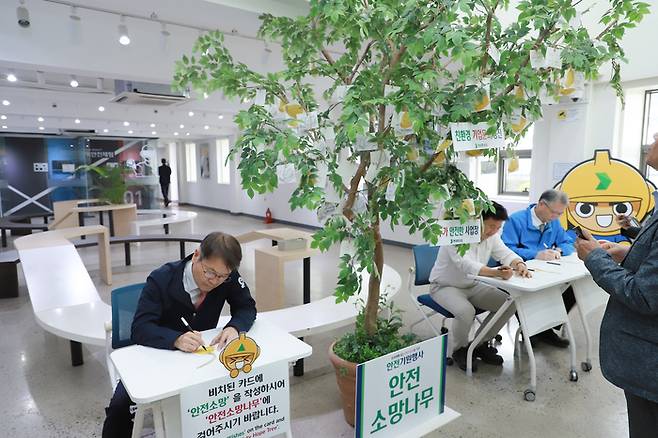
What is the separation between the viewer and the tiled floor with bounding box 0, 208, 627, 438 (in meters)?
2.50

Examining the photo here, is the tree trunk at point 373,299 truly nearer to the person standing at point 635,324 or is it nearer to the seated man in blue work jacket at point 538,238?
the person standing at point 635,324

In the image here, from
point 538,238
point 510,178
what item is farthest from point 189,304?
point 510,178

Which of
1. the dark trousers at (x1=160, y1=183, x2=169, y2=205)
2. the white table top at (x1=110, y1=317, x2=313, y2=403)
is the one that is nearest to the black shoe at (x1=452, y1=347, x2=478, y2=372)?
→ the white table top at (x1=110, y1=317, x2=313, y2=403)

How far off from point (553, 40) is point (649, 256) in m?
0.93

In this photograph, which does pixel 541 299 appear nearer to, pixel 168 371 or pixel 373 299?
pixel 373 299

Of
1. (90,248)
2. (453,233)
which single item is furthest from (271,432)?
(90,248)

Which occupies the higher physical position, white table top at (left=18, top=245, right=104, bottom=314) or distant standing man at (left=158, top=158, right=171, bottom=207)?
distant standing man at (left=158, top=158, right=171, bottom=207)

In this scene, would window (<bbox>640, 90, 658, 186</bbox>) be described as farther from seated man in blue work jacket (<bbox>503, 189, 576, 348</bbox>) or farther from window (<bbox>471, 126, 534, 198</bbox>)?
seated man in blue work jacket (<bbox>503, 189, 576, 348</bbox>)

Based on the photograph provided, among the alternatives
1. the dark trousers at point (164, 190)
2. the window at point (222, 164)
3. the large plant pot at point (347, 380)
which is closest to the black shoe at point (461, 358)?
the large plant pot at point (347, 380)

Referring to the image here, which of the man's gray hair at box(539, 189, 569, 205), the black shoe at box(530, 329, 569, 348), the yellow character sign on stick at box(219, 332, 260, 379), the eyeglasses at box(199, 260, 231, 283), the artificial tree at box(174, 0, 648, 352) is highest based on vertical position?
the artificial tree at box(174, 0, 648, 352)

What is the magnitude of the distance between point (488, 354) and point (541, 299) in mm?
608

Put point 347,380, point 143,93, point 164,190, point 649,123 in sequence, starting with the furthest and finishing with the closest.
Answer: point 164,190 → point 143,93 → point 649,123 → point 347,380

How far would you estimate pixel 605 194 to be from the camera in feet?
16.0

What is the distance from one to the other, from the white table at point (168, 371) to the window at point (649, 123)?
5.16m
